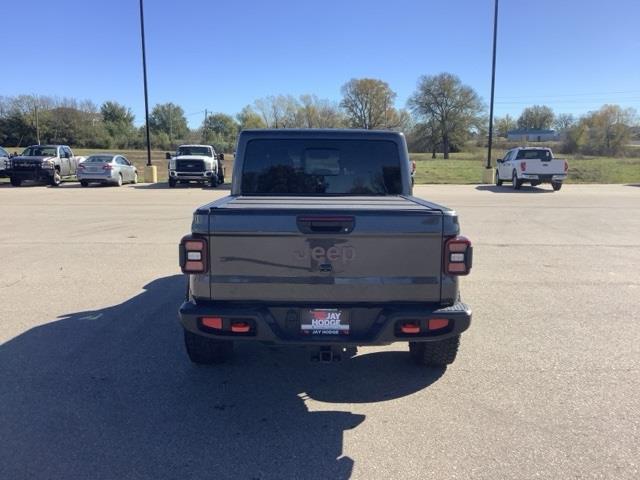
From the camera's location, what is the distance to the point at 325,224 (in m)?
3.43

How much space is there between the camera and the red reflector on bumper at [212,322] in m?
3.56

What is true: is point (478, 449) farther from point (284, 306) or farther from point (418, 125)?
point (418, 125)

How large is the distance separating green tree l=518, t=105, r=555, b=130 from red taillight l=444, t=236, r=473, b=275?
149m

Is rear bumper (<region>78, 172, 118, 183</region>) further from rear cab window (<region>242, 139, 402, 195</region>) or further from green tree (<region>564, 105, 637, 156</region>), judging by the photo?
green tree (<region>564, 105, 637, 156</region>)

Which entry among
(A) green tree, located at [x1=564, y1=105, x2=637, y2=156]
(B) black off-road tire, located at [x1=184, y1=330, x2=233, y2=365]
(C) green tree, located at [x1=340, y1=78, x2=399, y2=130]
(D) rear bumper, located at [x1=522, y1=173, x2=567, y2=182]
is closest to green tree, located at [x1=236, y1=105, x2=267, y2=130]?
(C) green tree, located at [x1=340, y1=78, x2=399, y2=130]

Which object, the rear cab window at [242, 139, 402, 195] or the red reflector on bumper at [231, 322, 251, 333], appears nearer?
the red reflector on bumper at [231, 322, 251, 333]

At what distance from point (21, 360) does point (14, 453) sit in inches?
64.4

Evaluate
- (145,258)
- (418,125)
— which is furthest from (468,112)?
(145,258)

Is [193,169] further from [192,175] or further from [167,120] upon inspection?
[167,120]

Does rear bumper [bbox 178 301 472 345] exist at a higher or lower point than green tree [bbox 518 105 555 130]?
lower

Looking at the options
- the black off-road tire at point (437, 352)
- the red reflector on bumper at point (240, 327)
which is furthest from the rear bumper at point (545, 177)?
the red reflector on bumper at point (240, 327)

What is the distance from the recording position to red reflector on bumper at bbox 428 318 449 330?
3.58 metres

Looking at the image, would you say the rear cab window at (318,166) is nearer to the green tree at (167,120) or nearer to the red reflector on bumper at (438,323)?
the red reflector on bumper at (438,323)

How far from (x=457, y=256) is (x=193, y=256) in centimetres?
173
